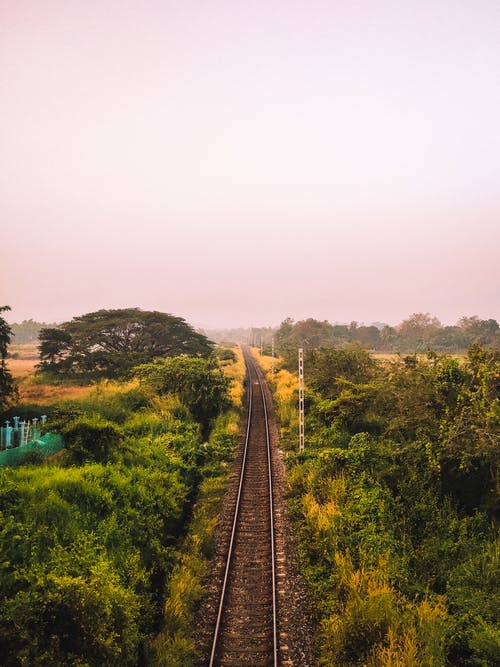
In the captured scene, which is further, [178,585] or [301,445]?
[301,445]

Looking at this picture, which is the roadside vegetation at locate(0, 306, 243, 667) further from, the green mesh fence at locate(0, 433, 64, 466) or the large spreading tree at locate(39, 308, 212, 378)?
the large spreading tree at locate(39, 308, 212, 378)

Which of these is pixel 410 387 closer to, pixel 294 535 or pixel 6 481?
pixel 294 535

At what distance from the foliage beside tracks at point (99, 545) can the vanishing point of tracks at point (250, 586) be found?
837 mm

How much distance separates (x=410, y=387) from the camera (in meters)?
15.0

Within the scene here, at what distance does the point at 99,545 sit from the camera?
8.45 metres

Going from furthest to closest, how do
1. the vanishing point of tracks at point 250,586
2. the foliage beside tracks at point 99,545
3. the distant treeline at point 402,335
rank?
the distant treeline at point 402,335
the vanishing point of tracks at point 250,586
the foliage beside tracks at point 99,545

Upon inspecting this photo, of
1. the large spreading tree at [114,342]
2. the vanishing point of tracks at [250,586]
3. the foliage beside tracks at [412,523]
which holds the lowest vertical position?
the vanishing point of tracks at [250,586]

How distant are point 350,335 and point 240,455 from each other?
103429mm

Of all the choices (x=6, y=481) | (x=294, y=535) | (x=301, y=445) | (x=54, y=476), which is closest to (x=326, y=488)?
(x=294, y=535)

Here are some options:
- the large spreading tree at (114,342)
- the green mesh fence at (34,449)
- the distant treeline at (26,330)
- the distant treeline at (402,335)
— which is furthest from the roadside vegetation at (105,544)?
the distant treeline at (26,330)

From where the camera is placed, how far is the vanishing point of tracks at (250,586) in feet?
25.0

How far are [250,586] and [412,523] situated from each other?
5370 mm

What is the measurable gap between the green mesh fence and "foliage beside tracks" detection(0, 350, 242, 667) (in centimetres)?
41

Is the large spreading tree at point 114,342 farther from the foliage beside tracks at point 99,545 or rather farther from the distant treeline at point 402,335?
the distant treeline at point 402,335
